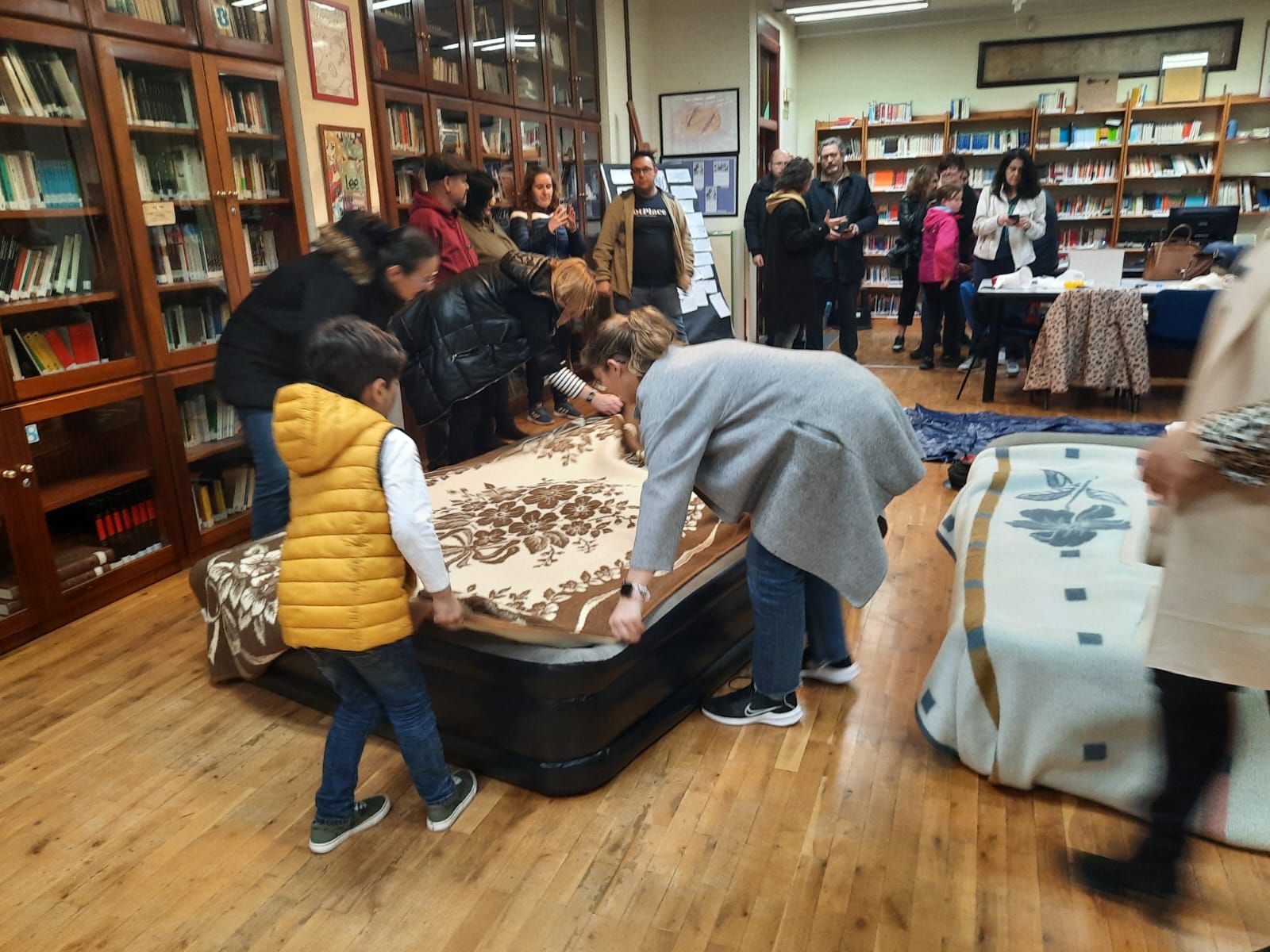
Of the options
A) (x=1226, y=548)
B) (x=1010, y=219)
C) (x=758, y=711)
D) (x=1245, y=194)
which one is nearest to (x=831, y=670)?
(x=758, y=711)

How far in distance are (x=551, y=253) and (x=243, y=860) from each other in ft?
12.8

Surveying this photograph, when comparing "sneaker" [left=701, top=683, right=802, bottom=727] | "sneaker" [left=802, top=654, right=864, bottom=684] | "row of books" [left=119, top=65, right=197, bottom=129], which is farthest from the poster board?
"sneaker" [left=701, top=683, right=802, bottom=727]

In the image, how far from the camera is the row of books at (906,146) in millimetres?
8734

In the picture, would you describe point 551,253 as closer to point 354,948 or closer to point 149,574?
point 149,574

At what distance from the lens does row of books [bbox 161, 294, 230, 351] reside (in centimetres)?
333

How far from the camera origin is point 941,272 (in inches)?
237

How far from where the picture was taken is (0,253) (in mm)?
2832

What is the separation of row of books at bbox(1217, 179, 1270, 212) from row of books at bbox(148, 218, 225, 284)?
324 inches

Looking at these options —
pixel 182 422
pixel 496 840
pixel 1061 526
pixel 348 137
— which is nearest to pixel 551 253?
pixel 348 137

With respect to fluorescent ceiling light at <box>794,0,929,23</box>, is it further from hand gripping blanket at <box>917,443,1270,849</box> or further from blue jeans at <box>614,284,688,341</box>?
hand gripping blanket at <box>917,443,1270,849</box>

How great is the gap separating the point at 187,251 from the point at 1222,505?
341 cm

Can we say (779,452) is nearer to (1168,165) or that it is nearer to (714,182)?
(714,182)

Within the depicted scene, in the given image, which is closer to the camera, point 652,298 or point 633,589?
point 633,589

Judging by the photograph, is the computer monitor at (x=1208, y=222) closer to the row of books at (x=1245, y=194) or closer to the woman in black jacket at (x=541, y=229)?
the row of books at (x=1245, y=194)
